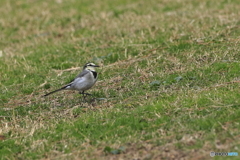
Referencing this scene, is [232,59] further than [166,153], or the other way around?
[232,59]

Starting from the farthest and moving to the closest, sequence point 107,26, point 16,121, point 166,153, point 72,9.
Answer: point 72,9
point 107,26
point 16,121
point 166,153

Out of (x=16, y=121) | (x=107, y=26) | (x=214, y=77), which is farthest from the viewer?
(x=107, y=26)

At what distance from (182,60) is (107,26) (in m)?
4.71

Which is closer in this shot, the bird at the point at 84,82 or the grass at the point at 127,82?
the grass at the point at 127,82

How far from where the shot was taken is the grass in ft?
24.1

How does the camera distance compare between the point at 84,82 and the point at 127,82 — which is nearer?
the point at 84,82

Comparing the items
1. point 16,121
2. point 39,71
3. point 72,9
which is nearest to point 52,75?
point 39,71

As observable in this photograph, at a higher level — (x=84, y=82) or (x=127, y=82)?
(x=84, y=82)

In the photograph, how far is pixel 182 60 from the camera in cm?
1116

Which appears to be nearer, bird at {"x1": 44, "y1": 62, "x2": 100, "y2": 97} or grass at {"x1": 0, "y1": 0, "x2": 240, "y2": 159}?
grass at {"x1": 0, "y1": 0, "x2": 240, "y2": 159}

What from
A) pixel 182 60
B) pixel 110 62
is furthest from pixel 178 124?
pixel 110 62

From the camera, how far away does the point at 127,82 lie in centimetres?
1038

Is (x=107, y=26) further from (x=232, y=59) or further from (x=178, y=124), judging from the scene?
(x=178, y=124)

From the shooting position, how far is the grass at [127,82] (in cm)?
734
